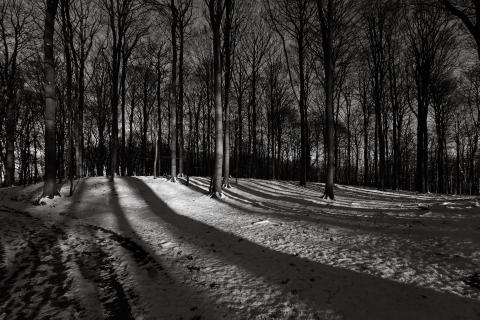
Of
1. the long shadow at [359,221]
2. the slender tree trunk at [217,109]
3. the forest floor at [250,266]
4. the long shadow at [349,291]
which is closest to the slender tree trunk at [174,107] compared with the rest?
the slender tree trunk at [217,109]

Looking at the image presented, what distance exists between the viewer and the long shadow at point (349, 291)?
2.58 meters

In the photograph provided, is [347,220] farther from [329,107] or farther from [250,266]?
[329,107]

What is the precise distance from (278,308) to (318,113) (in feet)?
113

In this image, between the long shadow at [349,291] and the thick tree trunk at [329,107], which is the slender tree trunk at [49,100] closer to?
the long shadow at [349,291]

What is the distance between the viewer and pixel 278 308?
9.30 ft

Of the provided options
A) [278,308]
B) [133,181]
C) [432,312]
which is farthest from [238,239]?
[133,181]

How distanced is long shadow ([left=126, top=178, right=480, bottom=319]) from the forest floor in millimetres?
14

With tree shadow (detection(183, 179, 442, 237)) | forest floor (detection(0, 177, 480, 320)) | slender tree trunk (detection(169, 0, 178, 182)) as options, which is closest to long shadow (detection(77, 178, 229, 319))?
forest floor (detection(0, 177, 480, 320))

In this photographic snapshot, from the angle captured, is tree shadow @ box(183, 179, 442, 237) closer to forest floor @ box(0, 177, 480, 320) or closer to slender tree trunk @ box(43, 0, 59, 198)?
forest floor @ box(0, 177, 480, 320)

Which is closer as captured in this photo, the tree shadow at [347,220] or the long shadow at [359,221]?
the long shadow at [359,221]

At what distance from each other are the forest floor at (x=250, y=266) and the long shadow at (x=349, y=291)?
14mm

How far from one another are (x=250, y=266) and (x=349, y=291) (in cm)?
147

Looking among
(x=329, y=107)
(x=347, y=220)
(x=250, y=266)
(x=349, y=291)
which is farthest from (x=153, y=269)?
(x=329, y=107)

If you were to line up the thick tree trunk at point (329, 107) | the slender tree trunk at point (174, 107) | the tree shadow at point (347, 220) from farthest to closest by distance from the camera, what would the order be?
the slender tree trunk at point (174, 107) < the thick tree trunk at point (329, 107) < the tree shadow at point (347, 220)
